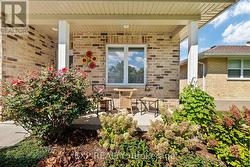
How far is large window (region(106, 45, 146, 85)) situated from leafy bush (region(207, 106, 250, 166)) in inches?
190

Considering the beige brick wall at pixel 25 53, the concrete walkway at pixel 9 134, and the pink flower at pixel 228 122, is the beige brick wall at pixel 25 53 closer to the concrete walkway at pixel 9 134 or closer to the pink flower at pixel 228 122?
the concrete walkway at pixel 9 134

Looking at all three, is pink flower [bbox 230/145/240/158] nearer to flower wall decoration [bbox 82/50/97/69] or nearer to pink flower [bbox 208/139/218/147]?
pink flower [bbox 208/139/218/147]

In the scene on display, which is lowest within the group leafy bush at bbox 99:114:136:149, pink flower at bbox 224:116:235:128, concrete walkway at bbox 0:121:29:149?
concrete walkway at bbox 0:121:29:149

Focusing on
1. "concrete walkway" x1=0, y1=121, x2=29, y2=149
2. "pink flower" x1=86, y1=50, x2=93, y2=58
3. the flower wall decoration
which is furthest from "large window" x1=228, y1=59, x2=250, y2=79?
"concrete walkway" x1=0, y1=121, x2=29, y2=149

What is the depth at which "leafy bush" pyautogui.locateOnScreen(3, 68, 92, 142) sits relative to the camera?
4.26 meters

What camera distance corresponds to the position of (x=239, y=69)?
13875mm

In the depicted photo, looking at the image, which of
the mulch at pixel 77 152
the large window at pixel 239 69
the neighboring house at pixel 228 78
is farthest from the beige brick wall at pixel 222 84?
the mulch at pixel 77 152

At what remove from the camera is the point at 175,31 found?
26.3ft

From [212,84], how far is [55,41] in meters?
10.1

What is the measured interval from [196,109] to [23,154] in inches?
150

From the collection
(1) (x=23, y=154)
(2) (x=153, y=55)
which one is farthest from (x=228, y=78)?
(1) (x=23, y=154)

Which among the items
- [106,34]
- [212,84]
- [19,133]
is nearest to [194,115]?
[19,133]

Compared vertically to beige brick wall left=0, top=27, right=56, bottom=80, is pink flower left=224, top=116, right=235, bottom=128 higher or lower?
lower

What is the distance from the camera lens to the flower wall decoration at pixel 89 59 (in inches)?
346
